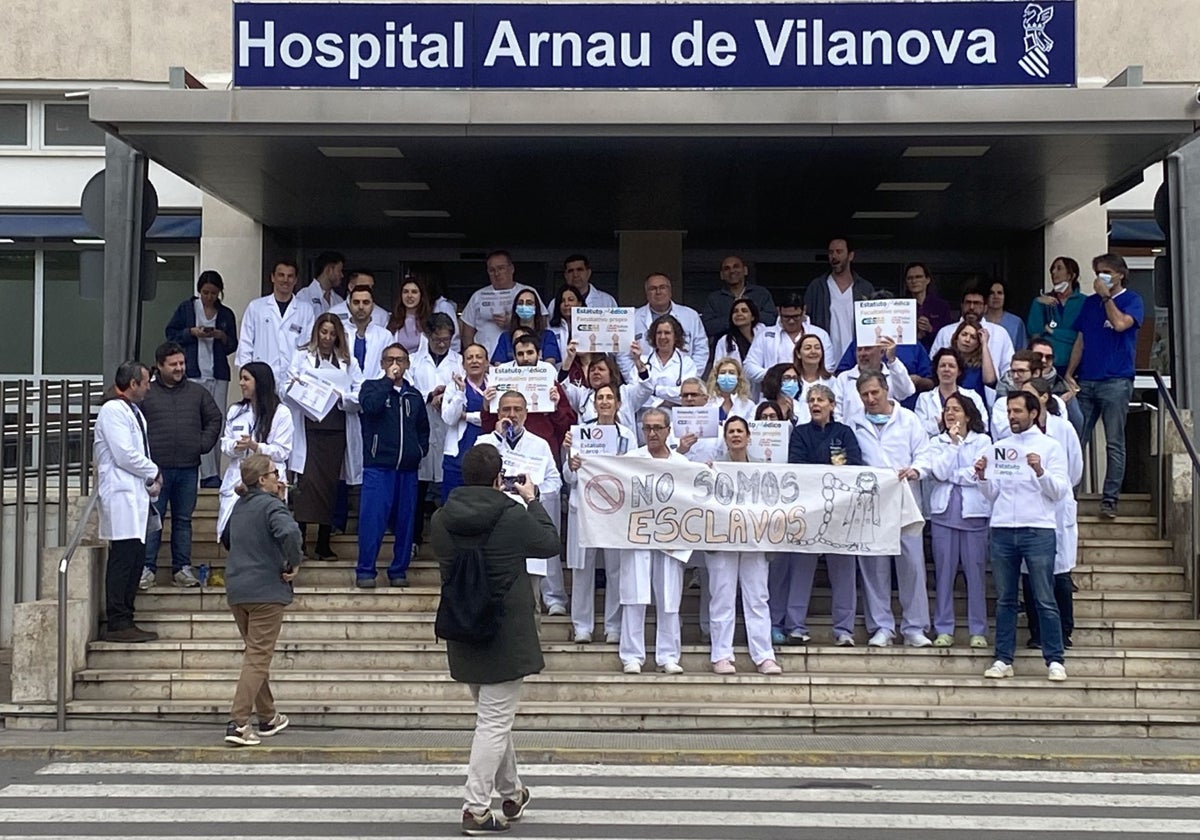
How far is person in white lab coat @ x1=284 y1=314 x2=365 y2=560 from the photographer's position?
1352 centimetres

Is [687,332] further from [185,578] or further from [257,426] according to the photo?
[185,578]

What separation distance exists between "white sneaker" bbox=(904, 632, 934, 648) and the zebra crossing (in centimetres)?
191

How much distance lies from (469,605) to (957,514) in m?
5.18

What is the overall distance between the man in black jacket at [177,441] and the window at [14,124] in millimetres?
7976

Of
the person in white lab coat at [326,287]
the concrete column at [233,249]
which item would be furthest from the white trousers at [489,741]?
the concrete column at [233,249]

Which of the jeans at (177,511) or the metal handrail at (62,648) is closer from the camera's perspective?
the metal handrail at (62,648)

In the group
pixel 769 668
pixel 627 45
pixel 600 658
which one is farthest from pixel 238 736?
pixel 627 45

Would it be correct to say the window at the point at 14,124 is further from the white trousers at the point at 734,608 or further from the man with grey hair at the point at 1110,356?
the man with grey hair at the point at 1110,356

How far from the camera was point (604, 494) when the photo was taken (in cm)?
1228

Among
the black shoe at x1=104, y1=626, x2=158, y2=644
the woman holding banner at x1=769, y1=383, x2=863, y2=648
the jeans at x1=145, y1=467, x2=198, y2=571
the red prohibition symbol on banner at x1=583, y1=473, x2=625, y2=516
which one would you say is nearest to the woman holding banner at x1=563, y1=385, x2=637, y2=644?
the red prohibition symbol on banner at x1=583, y1=473, x2=625, y2=516

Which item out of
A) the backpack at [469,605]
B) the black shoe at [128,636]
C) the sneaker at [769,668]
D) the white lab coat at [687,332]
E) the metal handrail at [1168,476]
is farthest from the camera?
the white lab coat at [687,332]

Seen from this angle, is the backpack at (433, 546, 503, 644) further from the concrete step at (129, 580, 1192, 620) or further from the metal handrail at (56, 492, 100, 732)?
the concrete step at (129, 580, 1192, 620)

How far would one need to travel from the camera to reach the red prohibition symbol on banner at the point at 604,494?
1225 centimetres

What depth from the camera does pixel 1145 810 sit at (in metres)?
9.24
